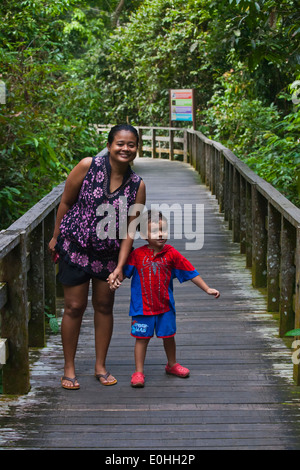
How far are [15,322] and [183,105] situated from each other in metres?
16.5

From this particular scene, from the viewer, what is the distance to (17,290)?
397cm

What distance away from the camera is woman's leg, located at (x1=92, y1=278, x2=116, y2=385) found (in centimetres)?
416

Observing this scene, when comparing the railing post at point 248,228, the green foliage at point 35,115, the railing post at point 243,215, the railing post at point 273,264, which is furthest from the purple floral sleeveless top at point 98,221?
the railing post at point 243,215

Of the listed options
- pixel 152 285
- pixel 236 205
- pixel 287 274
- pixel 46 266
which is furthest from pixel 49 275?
pixel 236 205

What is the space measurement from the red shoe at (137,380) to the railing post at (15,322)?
0.59 metres

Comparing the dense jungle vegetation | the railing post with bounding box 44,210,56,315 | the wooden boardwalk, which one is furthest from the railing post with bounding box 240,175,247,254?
the railing post with bounding box 44,210,56,315

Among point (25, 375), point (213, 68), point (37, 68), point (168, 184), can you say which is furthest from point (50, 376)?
point (213, 68)

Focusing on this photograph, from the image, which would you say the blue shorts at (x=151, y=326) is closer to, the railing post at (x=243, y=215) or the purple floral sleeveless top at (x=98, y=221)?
the purple floral sleeveless top at (x=98, y=221)

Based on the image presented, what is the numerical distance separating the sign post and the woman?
15583 millimetres

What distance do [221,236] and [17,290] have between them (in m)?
5.23

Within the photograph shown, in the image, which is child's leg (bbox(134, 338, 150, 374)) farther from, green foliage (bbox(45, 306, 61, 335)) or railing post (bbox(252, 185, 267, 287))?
railing post (bbox(252, 185, 267, 287))

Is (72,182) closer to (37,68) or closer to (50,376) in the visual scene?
(50,376)

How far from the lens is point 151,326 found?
4250 mm

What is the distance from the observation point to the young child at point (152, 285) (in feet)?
13.8
